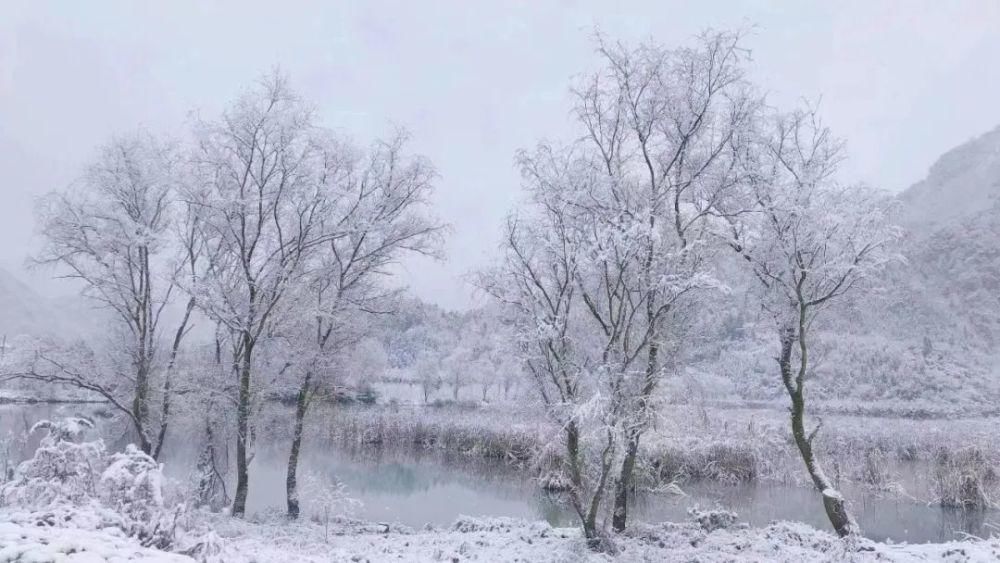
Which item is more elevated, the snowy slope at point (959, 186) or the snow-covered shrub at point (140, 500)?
the snowy slope at point (959, 186)

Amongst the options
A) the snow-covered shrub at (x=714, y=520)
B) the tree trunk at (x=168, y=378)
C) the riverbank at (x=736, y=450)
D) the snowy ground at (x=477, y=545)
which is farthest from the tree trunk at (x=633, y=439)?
the tree trunk at (x=168, y=378)

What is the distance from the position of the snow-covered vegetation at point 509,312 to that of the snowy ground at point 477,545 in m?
0.07

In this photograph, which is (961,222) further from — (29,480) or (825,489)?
(29,480)

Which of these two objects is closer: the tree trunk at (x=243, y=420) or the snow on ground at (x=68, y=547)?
the snow on ground at (x=68, y=547)

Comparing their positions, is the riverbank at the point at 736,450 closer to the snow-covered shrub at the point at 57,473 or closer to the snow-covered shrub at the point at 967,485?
the snow-covered shrub at the point at 967,485

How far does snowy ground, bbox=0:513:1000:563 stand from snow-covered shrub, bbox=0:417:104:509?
1119 mm

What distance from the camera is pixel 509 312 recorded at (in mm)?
12695

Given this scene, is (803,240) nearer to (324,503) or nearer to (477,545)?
(477,545)

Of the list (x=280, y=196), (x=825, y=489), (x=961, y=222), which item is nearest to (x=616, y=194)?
(x=825, y=489)

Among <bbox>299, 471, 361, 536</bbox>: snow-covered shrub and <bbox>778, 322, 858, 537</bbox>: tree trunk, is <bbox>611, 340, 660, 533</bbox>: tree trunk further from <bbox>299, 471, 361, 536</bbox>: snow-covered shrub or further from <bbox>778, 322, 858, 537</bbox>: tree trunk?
<bbox>299, 471, 361, 536</bbox>: snow-covered shrub

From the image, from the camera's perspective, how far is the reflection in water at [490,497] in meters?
17.2

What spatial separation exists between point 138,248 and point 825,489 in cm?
1628

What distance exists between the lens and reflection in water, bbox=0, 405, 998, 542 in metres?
17.2

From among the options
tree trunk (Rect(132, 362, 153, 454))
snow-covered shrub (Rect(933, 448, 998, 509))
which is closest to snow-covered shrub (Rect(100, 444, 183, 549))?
tree trunk (Rect(132, 362, 153, 454))
